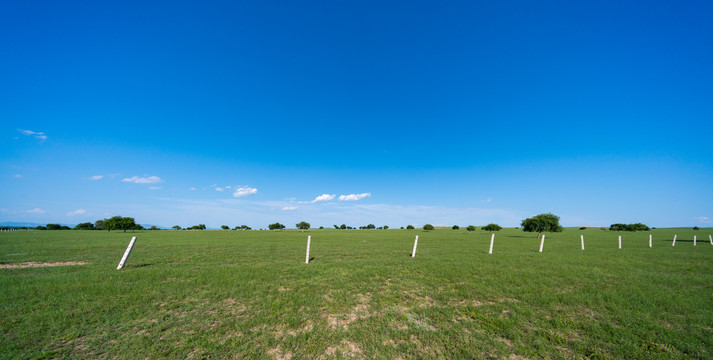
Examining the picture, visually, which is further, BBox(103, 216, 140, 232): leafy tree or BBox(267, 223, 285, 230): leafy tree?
BBox(267, 223, 285, 230): leafy tree

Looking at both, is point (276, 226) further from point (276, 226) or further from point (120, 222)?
point (120, 222)

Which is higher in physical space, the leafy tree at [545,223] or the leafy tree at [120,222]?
the leafy tree at [545,223]

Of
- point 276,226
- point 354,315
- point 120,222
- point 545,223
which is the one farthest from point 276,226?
point 354,315

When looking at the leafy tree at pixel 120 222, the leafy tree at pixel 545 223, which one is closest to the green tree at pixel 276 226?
the leafy tree at pixel 120 222

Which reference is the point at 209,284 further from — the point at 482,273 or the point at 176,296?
the point at 482,273

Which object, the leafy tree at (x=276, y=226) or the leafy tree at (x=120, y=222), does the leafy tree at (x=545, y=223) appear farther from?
the leafy tree at (x=120, y=222)

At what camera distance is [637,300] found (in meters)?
7.77

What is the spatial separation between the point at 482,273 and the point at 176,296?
12238mm

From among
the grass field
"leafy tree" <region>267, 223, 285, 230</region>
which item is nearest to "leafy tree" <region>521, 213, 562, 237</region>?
the grass field

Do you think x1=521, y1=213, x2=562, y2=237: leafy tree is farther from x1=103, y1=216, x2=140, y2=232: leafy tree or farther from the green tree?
x1=103, y1=216, x2=140, y2=232: leafy tree

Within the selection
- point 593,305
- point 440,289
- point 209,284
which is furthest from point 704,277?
point 209,284

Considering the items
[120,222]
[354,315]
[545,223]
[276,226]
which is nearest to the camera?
[354,315]

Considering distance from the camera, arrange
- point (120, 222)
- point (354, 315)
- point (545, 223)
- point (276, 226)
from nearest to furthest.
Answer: point (354, 315)
point (545, 223)
point (120, 222)
point (276, 226)

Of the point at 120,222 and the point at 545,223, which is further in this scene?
the point at 120,222
